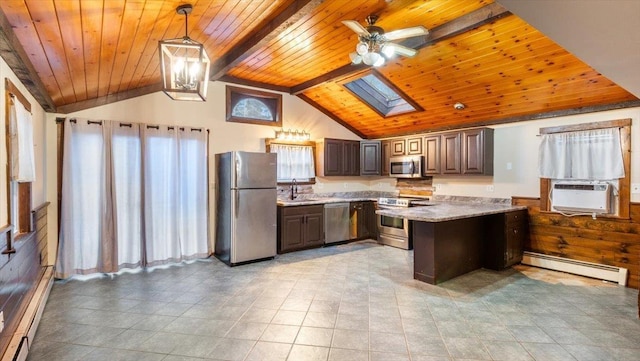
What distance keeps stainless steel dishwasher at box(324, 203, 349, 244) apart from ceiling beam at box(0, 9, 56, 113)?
4238mm

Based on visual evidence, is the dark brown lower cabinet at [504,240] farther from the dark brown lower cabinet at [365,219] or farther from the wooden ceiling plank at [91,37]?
the wooden ceiling plank at [91,37]

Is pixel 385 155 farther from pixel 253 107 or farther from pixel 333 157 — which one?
pixel 253 107

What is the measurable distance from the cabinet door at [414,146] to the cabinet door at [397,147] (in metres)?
0.12

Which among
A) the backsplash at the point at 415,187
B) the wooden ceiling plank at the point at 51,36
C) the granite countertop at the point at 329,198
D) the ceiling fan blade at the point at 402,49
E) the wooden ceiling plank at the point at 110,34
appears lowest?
the granite countertop at the point at 329,198

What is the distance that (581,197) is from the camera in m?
4.26

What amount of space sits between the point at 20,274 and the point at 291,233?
11.4ft

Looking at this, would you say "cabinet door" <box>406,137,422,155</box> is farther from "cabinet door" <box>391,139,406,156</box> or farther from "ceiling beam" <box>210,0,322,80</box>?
"ceiling beam" <box>210,0,322,80</box>

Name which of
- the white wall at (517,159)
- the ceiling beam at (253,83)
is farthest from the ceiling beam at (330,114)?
the white wall at (517,159)

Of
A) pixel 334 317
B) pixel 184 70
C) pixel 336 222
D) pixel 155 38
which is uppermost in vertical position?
pixel 155 38

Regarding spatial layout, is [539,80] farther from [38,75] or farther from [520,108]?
[38,75]

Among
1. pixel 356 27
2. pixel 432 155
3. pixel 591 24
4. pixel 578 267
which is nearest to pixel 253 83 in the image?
pixel 356 27

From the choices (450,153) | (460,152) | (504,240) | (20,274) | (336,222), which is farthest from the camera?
(336,222)

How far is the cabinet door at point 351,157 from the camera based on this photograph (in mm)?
6629

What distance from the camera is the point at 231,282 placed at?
4.03 m
